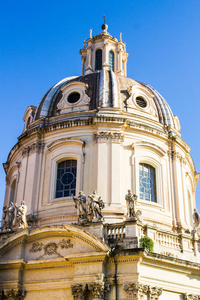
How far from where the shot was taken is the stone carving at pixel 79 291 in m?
19.7

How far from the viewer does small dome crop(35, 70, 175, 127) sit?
29.5 meters

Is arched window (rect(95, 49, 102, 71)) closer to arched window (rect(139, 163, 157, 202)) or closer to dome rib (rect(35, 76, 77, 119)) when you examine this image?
dome rib (rect(35, 76, 77, 119))

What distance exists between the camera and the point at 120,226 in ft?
69.6

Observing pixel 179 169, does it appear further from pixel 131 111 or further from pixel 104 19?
pixel 104 19

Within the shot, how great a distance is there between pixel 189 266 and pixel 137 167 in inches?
300

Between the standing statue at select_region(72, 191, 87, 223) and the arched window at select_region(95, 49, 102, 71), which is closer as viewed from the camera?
the standing statue at select_region(72, 191, 87, 223)

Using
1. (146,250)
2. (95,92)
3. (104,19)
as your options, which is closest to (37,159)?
(95,92)

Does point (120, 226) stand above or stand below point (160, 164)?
below

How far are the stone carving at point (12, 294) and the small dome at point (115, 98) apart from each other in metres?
13.0

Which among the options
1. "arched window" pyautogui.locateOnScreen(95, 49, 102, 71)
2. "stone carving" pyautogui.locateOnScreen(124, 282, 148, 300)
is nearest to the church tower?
"stone carving" pyautogui.locateOnScreen(124, 282, 148, 300)

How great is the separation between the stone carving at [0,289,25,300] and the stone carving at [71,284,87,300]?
289 cm

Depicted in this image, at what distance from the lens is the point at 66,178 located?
27.2 meters

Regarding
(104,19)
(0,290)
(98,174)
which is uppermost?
(104,19)

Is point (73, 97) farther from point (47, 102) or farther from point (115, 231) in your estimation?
point (115, 231)
